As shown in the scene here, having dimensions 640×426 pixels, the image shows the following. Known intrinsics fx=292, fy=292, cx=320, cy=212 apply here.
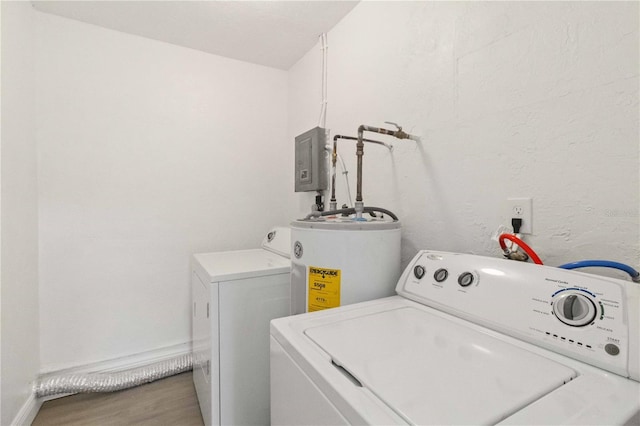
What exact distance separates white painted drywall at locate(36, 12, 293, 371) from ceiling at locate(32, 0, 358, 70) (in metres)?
0.10

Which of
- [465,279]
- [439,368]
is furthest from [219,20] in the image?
[439,368]

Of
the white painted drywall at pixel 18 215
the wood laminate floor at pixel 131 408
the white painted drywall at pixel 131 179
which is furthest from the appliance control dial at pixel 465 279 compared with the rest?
the white painted drywall at pixel 18 215

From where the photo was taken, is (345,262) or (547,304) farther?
(345,262)

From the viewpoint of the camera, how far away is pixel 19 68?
1441 millimetres

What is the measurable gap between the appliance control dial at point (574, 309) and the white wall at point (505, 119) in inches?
8.3

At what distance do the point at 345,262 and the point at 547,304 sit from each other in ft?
1.75

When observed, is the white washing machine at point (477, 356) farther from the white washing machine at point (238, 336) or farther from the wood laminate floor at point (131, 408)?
the wood laminate floor at point (131, 408)

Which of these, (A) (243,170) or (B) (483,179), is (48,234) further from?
(B) (483,179)

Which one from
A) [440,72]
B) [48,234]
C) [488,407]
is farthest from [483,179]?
[48,234]

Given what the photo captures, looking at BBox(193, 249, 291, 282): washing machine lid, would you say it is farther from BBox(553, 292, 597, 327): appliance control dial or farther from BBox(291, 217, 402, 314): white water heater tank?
BBox(553, 292, 597, 327): appliance control dial

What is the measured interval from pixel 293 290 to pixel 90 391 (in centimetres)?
147

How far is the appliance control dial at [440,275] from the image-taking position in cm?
89

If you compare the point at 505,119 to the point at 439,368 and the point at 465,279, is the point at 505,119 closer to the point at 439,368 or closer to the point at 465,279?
the point at 465,279

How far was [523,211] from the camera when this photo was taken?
89cm
